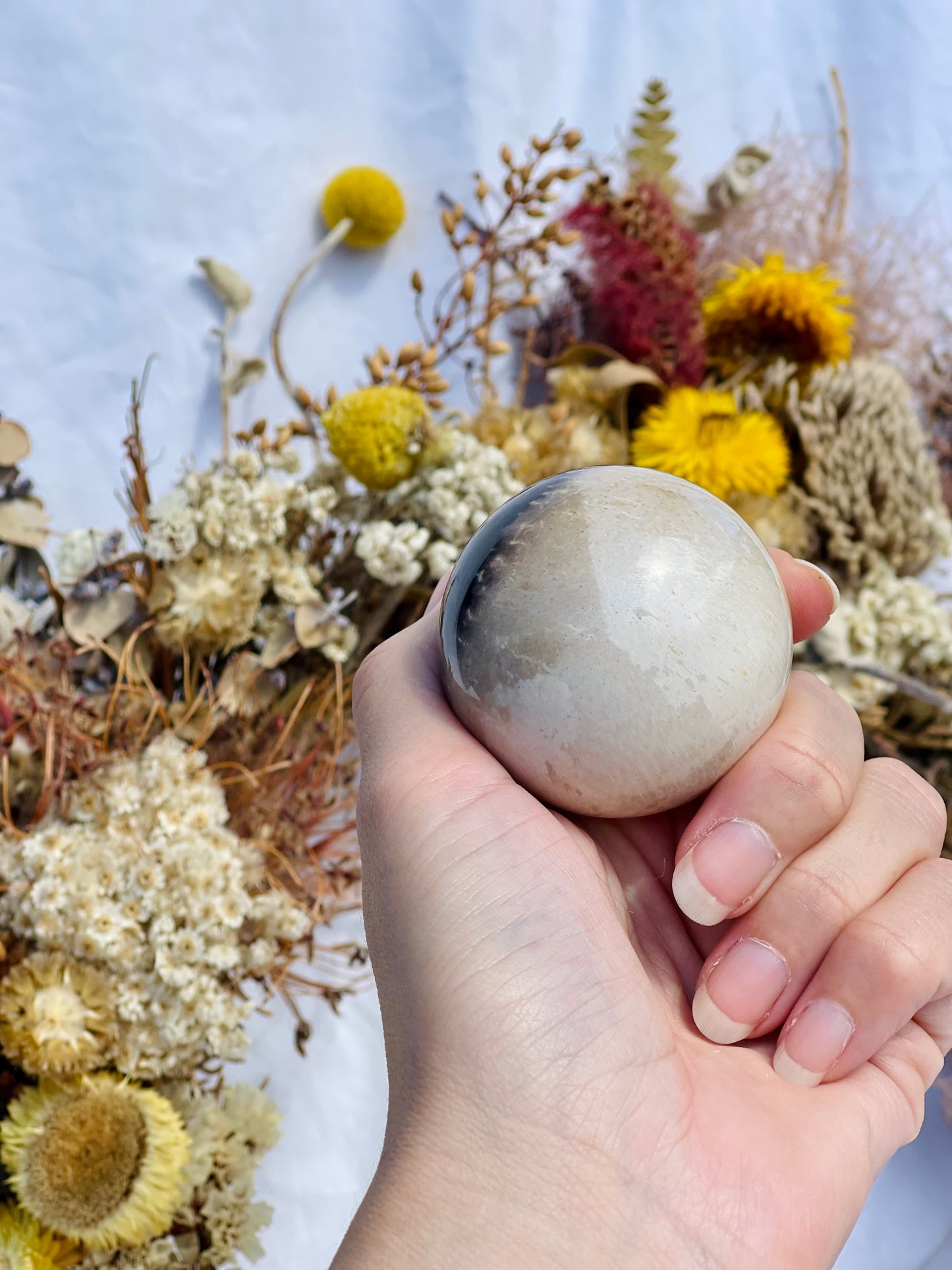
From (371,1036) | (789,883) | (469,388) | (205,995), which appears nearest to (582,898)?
(789,883)

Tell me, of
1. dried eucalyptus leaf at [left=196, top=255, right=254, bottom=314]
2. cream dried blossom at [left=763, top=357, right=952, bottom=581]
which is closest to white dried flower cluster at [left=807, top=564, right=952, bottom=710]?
cream dried blossom at [left=763, top=357, right=952, bottom=581]

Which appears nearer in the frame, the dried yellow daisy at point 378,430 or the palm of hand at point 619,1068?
the palm of hand at point 619,1068

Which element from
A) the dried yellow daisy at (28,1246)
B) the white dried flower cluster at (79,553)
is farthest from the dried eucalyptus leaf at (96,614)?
the dried yellow daisy at (28,1246)

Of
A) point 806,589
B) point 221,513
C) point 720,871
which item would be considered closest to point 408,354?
point 221,513

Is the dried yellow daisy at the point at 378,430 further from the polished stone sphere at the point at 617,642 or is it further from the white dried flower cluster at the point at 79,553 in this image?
the polished stone sphere at the point at 617,642

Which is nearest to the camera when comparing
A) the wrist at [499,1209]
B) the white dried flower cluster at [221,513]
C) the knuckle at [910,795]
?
the wrist at [499,1209]

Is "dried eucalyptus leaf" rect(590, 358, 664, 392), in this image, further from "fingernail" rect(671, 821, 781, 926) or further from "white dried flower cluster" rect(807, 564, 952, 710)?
"fingernail" rect(671, 821, 781, 926)
